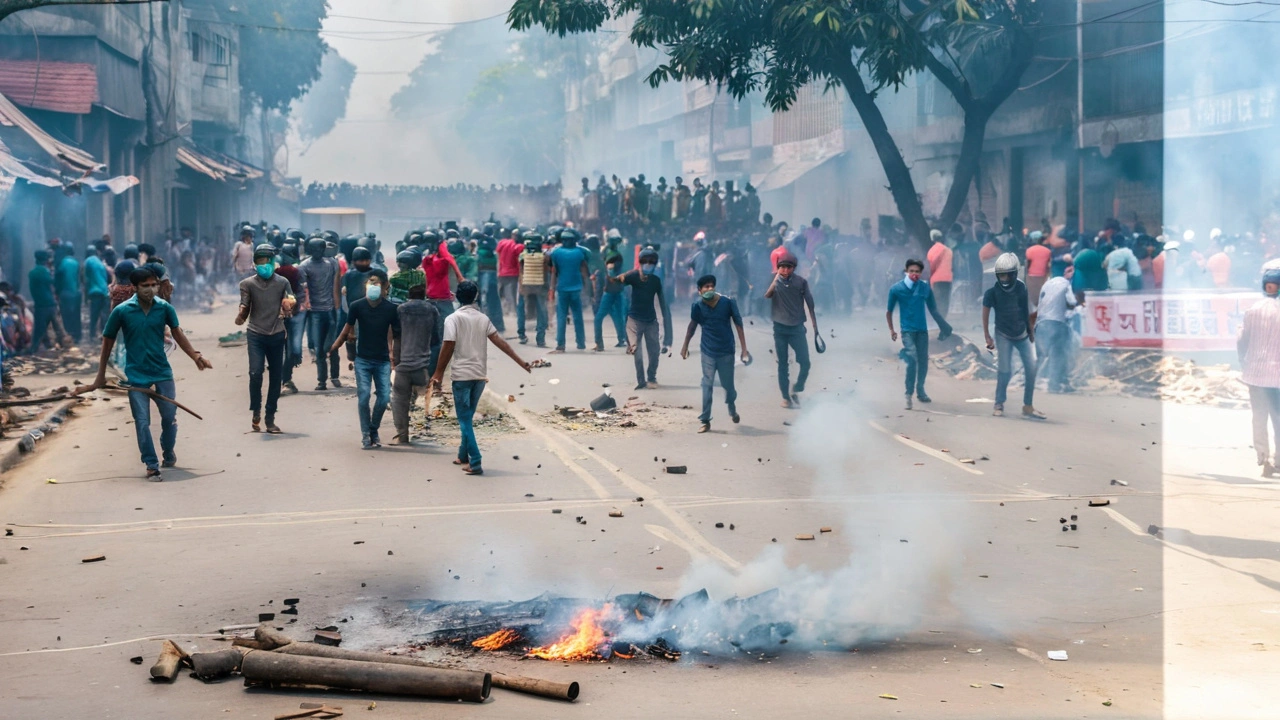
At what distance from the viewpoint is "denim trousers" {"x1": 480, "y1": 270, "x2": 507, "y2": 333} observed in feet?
73.0

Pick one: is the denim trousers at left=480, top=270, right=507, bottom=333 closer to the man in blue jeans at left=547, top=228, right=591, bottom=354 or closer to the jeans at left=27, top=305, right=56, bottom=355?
the man in blue jeans at left=547, top=228, right=591, bottom=354

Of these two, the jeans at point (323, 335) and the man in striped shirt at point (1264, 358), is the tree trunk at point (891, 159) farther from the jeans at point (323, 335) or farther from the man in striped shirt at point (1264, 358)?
the man in striped shirt at point (1264, 358)

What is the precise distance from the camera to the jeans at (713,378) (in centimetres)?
1327

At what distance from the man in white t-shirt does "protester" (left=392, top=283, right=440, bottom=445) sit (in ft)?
4.03

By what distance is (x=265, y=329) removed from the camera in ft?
43.3

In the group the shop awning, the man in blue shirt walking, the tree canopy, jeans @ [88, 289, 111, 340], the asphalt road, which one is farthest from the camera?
the shop awning

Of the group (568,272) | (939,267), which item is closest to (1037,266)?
(939,267)

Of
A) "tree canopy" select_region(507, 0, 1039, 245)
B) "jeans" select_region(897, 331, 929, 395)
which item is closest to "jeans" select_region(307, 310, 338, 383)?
"jeans" select_region(897, 331, 929, 395)

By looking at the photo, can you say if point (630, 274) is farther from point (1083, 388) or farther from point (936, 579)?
point (936, 579)

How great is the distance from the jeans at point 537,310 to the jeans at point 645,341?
14.6 ft

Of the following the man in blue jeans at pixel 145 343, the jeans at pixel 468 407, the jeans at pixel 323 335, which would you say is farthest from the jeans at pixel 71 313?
the jeans at pixel 468 407

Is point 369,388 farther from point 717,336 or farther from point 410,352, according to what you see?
point 717,336

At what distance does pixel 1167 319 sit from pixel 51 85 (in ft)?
75.3

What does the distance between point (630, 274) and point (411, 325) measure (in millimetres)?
4471
